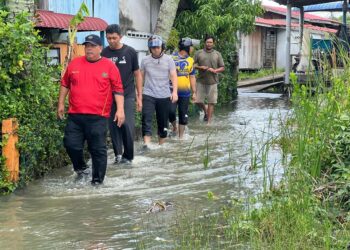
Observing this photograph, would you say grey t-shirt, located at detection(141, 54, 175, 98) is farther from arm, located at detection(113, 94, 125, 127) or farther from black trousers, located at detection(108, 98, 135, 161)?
arm, located at detection(113, 94, 125, 127)

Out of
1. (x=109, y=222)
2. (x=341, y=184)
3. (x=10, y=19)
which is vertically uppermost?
(x=10, y=19)

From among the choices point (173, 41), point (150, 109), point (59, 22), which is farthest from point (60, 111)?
point (173, 41)

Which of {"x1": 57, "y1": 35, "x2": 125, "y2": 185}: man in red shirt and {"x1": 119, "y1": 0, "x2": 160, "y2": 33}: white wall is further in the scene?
{"x1": 119, "y1": 0, "x2": 160, "y2": 33}: white wall

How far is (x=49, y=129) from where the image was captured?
6.96 metres

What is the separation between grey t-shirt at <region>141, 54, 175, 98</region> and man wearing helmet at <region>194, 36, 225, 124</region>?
3.12 meters

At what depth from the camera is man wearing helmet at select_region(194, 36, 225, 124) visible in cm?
1217

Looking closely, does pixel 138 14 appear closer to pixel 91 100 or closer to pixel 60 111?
pixel 60 111

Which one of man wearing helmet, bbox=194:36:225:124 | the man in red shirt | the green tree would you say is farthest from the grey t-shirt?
the green tree

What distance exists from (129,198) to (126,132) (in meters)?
1.71

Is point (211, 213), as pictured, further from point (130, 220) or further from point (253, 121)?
point (253, 121)

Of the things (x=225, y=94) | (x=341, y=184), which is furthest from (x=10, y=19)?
(x=225, y=94)

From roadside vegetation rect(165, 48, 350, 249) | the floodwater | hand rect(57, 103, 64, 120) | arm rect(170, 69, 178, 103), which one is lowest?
the floodwater

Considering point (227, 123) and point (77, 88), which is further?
point (227, 123)

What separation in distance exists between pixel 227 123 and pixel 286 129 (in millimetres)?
6244
